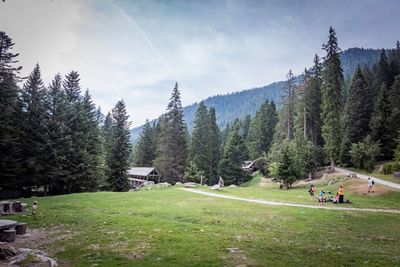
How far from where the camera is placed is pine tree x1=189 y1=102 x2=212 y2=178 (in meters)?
70.9

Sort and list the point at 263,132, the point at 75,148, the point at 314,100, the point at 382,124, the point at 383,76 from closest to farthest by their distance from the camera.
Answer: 1. the point at 75,148
2. the point at 382,124
3. the point at 314,100
4. the point at 383,76
5. the point at 263,132

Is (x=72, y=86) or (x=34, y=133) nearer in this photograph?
(x=34, y=133)

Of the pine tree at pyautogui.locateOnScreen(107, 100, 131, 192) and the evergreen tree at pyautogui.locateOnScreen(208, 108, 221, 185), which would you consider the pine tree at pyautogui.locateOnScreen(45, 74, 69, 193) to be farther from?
the evergreen tree at pyautogui.locateOnScreen(208, 108, 221, 185)

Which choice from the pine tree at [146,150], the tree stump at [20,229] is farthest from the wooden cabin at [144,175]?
the tree stump at [20,229]

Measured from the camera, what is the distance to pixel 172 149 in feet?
217

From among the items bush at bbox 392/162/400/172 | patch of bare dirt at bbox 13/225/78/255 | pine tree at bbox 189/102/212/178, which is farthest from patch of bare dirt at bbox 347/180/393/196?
pine tree at bbox 189/102/212/178

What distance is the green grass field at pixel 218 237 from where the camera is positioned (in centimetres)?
1108

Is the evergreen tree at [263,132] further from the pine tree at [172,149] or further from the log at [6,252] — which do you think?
the log at [6,252]

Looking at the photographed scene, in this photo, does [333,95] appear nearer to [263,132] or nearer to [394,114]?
[394,114]

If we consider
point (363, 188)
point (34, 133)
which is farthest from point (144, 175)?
point (363, 188)

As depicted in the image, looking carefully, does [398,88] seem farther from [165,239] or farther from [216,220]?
[165,239]

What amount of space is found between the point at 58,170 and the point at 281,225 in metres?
32.5

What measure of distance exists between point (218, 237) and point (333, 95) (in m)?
42.2

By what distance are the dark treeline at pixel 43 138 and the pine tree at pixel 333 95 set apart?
1513 inches
